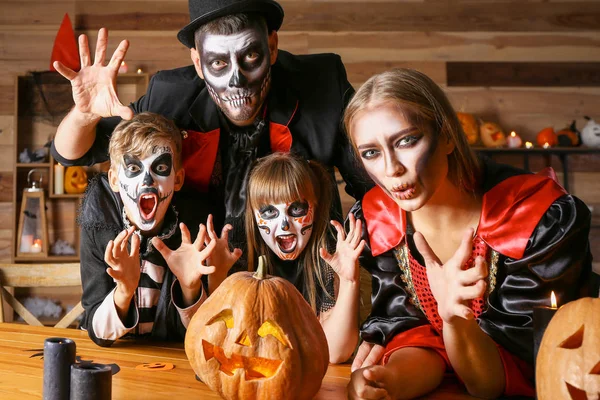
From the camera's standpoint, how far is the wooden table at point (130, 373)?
47.7 inches

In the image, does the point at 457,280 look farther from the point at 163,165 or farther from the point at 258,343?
the point at 163,165

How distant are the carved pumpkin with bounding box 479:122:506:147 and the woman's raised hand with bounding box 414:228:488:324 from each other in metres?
3.20

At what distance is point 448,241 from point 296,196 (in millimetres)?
469

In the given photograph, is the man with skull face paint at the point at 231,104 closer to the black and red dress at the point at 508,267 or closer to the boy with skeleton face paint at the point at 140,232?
the boy with skeleton face paint at the point at 140,232

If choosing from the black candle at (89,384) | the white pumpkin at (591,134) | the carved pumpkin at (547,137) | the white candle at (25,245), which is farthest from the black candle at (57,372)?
the white pumpkin at (591,134)

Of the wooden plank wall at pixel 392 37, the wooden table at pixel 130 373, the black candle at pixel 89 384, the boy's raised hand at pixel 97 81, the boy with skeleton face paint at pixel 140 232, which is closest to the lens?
the black candle at pixel 89 384

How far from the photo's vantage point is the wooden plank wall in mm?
4461

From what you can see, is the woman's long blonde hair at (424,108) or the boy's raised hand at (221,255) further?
the boy's raised hand at (221,255)

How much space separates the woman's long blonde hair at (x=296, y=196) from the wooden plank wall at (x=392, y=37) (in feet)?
8.97

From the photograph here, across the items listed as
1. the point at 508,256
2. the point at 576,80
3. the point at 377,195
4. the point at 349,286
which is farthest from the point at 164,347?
the point at 576,80

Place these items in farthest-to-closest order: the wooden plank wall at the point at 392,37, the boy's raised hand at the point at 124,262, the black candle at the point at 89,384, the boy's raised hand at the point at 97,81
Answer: the wooden plank wall at the point at 392,37 < the boy's raised hand at the point at 97,81 < the boy's raised hand at the point at 124,262 < the black candle at the point at 89,384

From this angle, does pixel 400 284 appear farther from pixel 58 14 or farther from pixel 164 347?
pixel 58 14

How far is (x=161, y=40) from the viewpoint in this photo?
4512mm

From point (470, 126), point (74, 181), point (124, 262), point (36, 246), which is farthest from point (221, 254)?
point (36, 246)
